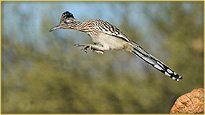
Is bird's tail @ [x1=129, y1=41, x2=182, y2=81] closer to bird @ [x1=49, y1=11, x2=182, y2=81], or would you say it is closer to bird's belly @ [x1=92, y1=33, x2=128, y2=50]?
bird @ [x1=49, y1=11, x2=182, y2=81]

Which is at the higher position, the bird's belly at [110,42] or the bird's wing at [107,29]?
the bird's wing at [107,29]

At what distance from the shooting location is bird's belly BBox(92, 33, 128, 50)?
9.80 ft

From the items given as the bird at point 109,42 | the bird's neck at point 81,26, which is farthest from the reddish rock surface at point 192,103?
the bird's neck at point 81,26

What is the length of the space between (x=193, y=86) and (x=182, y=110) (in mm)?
6397

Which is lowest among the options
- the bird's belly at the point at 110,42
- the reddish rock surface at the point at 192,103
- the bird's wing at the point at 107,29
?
the reddish rock surface at the point at 192,103

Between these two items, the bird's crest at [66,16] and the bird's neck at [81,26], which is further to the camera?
the bird's neck at [81,26]

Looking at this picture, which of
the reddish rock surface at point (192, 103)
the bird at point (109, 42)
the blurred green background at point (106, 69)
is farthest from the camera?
the blurred green background at point (106, 69)

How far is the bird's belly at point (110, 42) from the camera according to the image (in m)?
2.99

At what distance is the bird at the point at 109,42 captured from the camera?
2980 millimetres

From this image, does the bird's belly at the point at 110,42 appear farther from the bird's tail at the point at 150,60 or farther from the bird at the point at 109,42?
the bird's tail at the point at 150,60

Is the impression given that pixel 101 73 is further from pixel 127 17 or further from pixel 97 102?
pixel 127 17

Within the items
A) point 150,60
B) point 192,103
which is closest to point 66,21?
point 150,60

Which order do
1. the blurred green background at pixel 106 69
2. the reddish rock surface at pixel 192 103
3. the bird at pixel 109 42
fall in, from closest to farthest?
the bird at pixel 109 42, the reddish rock surface at pixel 192 103, the blurred green background at pixel 106 69

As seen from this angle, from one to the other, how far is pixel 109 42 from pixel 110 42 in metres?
0.01
